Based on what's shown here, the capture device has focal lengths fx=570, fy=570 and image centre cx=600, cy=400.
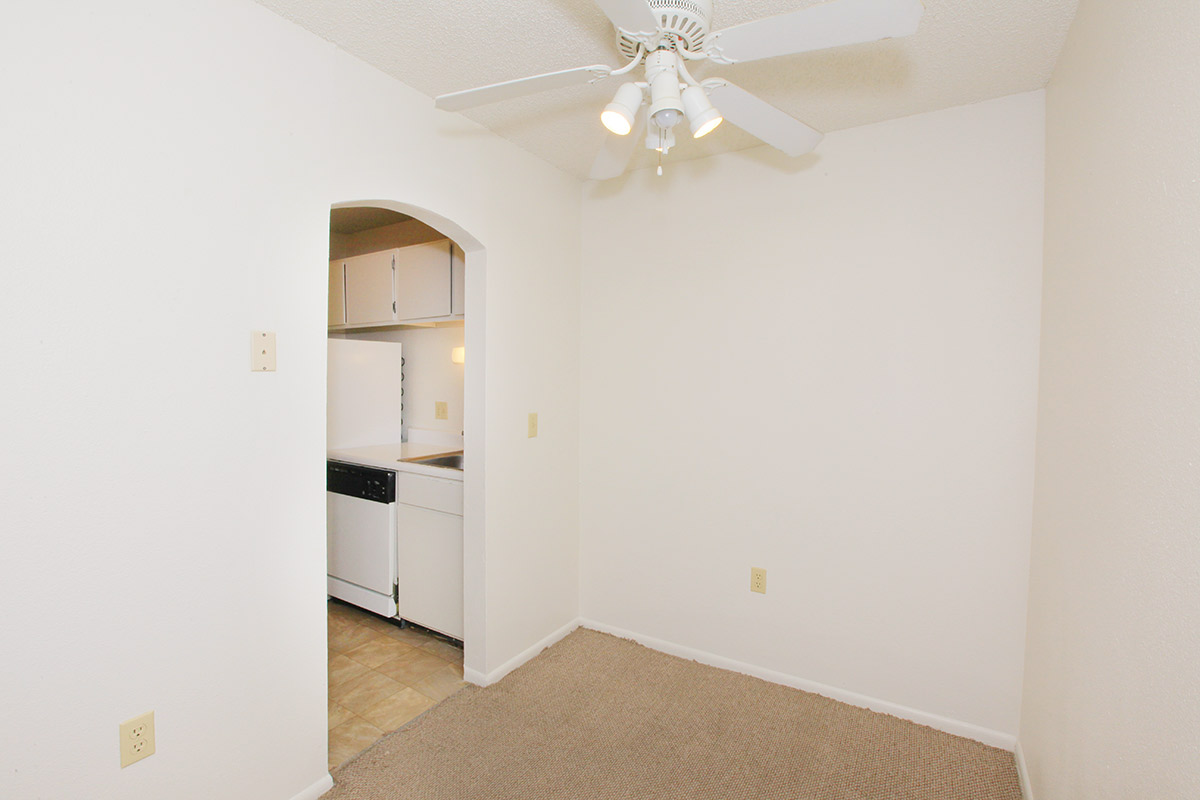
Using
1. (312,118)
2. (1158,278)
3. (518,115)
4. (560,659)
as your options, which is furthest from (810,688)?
(312,118)

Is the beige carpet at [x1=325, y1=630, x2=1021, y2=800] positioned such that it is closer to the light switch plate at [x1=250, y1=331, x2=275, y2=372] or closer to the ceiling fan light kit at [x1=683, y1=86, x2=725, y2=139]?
the light switch plate at [x1=250, y1=331, x2=275, y2=372]

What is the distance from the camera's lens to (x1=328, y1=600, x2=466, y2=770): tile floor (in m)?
2.11

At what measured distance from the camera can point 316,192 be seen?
171 centimetres

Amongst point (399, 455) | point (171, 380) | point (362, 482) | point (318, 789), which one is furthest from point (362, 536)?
point (171, 380)

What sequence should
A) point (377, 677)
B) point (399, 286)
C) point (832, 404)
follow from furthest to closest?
1. point (399, 286)
2. point (377, 677)
3. point (832, 404)

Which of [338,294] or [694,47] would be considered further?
[338,294]

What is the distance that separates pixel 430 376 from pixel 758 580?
89.6 inches

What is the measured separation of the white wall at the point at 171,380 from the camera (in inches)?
47.1

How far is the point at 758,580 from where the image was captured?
2.46 meters

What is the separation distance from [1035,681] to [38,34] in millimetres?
3043

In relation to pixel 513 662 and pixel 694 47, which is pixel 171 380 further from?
pixel 513 662

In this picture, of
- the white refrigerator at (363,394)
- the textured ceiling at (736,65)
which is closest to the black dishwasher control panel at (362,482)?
the white refrigerator at (363,394)

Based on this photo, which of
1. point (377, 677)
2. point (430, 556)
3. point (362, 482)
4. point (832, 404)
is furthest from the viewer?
point (362, 482)

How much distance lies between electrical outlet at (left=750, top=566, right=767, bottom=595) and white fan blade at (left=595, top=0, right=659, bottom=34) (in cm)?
205
